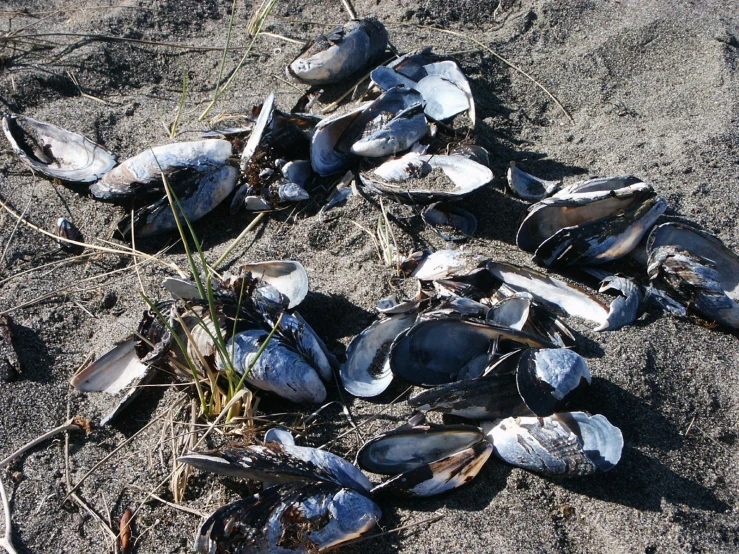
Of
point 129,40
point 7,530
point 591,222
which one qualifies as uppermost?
point 129,40

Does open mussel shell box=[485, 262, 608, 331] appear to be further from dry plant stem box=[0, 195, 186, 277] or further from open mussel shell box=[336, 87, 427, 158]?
dry plant stem box=[0, 195, 186, 277]

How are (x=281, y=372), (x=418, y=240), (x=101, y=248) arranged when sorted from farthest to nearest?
(x=101, y=248), (x=418, y=240), (x=281, y=372)

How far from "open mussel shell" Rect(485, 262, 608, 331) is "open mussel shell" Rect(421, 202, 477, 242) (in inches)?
10.8

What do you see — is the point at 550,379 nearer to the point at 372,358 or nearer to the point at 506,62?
the point at 372,358

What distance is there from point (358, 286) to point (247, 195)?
73cm

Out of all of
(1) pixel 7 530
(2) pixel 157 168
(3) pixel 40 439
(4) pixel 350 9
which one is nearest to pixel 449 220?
(2) pixel 157 168

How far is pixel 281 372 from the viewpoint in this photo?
6.79 ft

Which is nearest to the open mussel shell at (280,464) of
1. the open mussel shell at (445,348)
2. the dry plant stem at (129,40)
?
the open mussel shell at (445,348)

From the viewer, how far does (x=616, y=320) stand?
7.21 feet

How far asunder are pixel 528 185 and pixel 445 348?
37.7 inches

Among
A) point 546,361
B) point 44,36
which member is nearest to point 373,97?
point 546,361

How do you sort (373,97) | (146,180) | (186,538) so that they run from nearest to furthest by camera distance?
(186,538) < (146,180) < (373,97)

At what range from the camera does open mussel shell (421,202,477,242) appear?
262cm

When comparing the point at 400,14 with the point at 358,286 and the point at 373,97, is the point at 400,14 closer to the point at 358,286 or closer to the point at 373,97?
the point at 373,97
